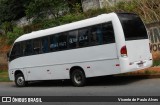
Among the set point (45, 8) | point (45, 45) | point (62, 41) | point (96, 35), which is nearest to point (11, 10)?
point (45, 8)

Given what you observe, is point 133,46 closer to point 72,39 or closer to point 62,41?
point 72,39

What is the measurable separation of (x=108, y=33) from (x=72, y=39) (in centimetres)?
221

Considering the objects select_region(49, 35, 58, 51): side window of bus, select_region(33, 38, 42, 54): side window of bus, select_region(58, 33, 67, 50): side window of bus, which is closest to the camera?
select_region(58, 33, 67, 50): side window of bus

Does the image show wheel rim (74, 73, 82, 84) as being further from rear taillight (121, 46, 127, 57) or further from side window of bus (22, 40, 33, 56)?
side window of bus (22, 40, 33, 56)

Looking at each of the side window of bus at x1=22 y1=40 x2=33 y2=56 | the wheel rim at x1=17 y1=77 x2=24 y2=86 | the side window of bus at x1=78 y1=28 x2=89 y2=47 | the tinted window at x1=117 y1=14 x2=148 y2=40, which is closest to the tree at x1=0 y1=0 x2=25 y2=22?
the wheel rim at x1=17 y1=77 x2=24 y2=86

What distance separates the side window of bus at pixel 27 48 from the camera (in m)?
21.3

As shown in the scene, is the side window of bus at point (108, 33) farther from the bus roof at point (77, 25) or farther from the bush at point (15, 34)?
the bush at point (15, 34)

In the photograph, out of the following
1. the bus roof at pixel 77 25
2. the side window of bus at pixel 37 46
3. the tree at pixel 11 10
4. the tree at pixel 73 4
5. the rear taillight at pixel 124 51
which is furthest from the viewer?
the tree at pixel 11 10

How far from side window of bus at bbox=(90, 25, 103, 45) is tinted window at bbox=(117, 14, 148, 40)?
3.33 ft

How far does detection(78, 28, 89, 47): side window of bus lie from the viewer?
17978mm

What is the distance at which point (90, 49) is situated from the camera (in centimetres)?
1778

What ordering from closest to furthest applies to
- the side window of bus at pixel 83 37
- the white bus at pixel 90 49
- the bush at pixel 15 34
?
the white bus at pixel 90 49 < the side window of bus at pixel 83 37 < the bush at pixel 15 34

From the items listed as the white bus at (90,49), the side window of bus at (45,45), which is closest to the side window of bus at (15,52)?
Answer: the white bus at (90,49)

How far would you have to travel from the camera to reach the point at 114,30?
A: 1678cm
